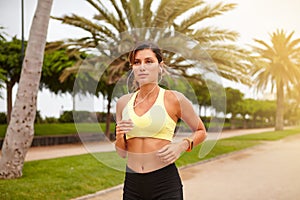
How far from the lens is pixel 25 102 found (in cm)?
885

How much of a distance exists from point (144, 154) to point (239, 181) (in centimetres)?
762

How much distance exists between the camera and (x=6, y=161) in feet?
29.1

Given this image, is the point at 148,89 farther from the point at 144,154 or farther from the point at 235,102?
the point at 235,102

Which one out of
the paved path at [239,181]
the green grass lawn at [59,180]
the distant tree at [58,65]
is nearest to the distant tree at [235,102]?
the distant tree at [58,65]

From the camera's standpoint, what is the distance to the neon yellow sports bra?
2037mm

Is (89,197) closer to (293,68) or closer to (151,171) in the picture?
(151,171)

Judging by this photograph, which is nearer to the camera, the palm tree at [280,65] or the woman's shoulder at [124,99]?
the woman's shoulder at [124,99]

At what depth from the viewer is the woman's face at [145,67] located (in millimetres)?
2055

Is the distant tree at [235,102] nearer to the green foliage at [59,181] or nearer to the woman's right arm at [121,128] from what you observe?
the green foliage at [59,181]

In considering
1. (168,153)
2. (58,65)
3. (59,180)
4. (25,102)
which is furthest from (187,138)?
(58,65)

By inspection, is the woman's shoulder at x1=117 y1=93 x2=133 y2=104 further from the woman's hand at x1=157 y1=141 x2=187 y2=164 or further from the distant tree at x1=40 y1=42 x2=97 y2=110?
the distant tree at x1=40 y1=42 x2=97 y2=110

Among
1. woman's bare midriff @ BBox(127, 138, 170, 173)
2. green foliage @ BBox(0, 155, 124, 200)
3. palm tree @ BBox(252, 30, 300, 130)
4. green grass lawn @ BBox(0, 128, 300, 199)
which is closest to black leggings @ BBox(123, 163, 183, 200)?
woman's bare midriff @ BBox(127, 138, 170, 173)

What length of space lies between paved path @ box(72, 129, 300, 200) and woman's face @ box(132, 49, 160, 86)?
5774 mm

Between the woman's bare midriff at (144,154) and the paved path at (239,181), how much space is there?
5397 millimetres
